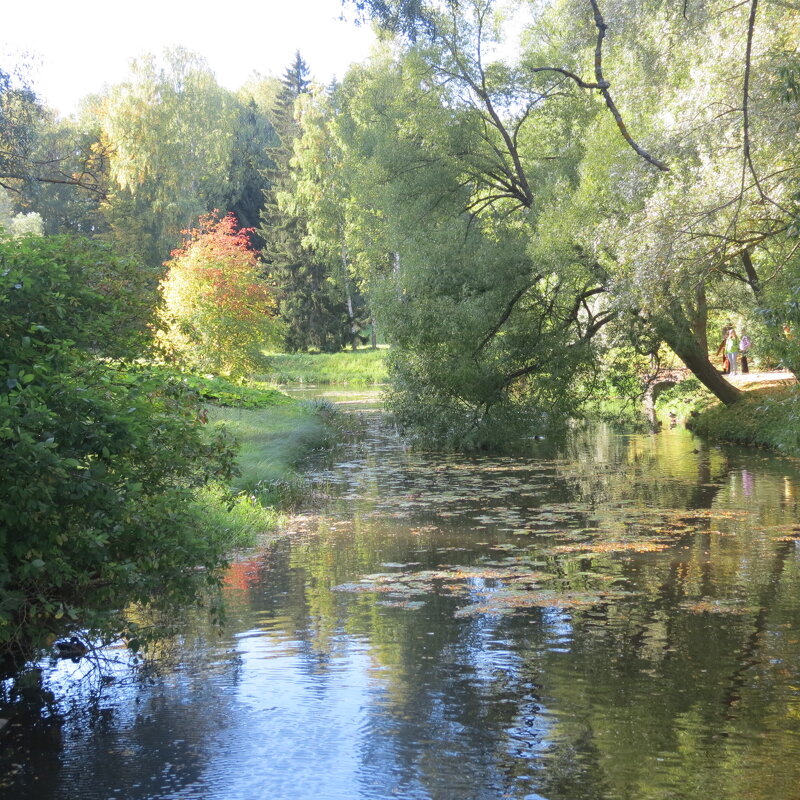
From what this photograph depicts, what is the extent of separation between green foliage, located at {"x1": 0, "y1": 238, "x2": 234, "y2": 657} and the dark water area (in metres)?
→ 0.78

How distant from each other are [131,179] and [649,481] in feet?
117

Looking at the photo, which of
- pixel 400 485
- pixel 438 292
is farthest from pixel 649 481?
pixel 438 292

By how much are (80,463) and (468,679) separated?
9.95 ft

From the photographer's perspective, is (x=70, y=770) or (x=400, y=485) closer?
(x=70, y=770)

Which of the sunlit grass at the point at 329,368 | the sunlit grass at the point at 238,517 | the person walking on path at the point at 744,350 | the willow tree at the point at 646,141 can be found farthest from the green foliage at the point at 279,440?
the sunlit grass at the point at 329,368

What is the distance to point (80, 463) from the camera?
5.51 meters

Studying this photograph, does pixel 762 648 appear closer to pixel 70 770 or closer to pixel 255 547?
pixel 70 770

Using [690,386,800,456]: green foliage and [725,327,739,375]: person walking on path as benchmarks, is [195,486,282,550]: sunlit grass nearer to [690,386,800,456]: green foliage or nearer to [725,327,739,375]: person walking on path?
[690,386,800,456]: green foliage

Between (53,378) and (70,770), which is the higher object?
(53,378)

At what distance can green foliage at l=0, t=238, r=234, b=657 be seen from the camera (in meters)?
5.16

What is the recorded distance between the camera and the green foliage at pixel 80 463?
516cm

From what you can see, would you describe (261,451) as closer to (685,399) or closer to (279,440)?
(279,440)

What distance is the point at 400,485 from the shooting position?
15445 mm

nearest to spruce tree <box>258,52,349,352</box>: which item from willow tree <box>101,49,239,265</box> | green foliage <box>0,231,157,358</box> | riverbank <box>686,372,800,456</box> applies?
willow tree <box>101,49,239,265</box>
